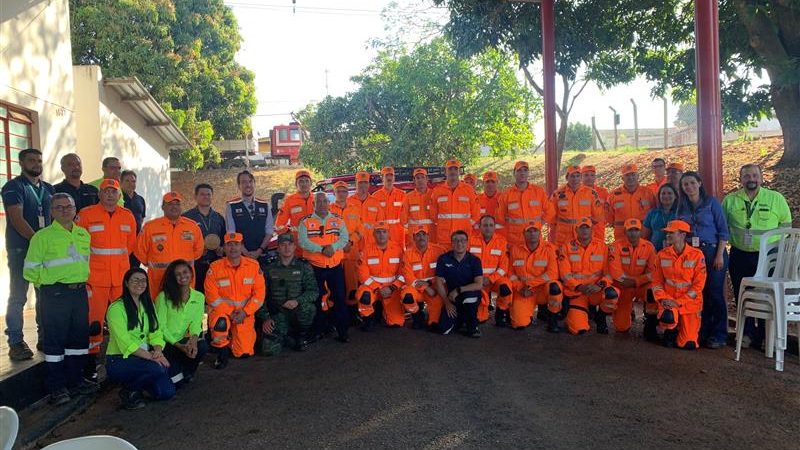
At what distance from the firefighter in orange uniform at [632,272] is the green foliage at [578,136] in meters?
29.2

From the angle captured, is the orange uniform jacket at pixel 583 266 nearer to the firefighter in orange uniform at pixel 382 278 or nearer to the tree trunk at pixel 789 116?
the firefighter in orange uniform at pixel 382 278

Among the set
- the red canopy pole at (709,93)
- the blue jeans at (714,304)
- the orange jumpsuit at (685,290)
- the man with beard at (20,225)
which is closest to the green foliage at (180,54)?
the man with beard at (20,225)

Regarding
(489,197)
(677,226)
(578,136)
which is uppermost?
(578,136)

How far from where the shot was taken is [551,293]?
686 centimetres

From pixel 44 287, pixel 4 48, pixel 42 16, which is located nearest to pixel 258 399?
pixel 44 287

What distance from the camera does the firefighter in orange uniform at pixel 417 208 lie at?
8.19m

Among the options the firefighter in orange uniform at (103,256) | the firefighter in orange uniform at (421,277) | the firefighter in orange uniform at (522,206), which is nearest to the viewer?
the firefighter in orange uniform at (103,256)

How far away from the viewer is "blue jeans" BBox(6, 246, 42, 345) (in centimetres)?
529

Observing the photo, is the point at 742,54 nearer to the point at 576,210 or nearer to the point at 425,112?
the point at 576,210

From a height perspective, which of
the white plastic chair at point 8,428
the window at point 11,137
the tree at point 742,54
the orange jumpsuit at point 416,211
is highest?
the tree at point 742,54

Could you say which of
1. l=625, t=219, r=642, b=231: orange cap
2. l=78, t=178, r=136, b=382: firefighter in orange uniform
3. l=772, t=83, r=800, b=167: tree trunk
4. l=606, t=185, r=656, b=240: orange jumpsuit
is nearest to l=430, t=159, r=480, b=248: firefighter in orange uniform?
l=606, t=185, r=656, b=240: orange jumpsuit

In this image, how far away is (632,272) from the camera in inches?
264

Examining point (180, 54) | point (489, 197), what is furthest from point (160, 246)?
point (180, 54)

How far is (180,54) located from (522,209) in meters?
20.4
